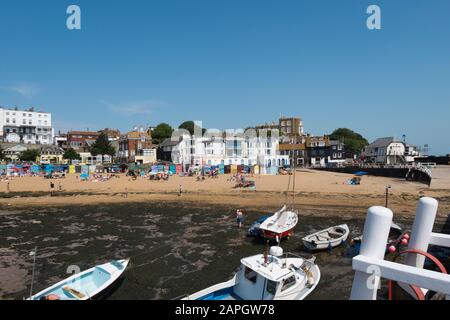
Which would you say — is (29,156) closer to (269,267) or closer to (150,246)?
(150,246)

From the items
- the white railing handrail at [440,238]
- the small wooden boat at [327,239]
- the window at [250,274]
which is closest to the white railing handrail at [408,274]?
the white railing handrail at [440,238]

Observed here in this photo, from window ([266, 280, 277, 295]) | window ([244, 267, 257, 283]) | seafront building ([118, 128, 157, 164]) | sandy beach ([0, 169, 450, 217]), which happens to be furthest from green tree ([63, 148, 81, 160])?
window ([266, 280, 277, 295])

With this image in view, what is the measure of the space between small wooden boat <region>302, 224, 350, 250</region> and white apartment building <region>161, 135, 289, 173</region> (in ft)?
217

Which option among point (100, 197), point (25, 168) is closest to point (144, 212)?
point (100, 197)

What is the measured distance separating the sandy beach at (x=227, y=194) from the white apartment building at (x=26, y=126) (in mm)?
97831

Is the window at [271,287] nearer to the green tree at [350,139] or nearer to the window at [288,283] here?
the window at [288,283]

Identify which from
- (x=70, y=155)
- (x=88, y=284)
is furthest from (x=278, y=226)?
(x=70, y=155)

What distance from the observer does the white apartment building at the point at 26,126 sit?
465 ft

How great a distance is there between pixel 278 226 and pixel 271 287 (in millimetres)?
11349

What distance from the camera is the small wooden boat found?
22328mm

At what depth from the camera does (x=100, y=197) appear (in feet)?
Result: 158

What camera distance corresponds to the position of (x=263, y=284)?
13836 millimetres
